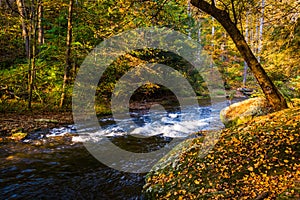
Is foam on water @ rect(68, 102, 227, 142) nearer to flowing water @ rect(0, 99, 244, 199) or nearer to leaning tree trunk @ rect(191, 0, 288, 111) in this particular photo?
flowing water @ rect(0, 99, 244, 199)

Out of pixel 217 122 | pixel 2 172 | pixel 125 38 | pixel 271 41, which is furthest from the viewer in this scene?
pixel 125 38

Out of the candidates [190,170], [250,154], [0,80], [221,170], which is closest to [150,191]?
[190,170]

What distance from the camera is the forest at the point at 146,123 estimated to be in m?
3.10

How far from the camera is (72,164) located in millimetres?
5258

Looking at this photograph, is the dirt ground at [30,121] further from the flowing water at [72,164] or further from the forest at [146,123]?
the flowing water at [72,164]

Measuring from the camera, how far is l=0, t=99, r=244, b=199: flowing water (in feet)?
13.1

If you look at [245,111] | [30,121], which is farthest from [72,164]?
[245,111]

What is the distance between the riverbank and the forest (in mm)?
15

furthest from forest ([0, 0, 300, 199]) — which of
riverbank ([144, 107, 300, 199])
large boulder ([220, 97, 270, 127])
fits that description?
large boulder ([220, 97, 270, 127])

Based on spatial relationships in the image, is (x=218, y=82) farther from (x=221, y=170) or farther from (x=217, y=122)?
(x=221, y=170)

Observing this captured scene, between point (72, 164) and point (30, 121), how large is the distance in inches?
175

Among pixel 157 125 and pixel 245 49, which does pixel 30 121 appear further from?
pixel 245 49

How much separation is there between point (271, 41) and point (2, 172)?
26.1 feet

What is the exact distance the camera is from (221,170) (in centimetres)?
316
